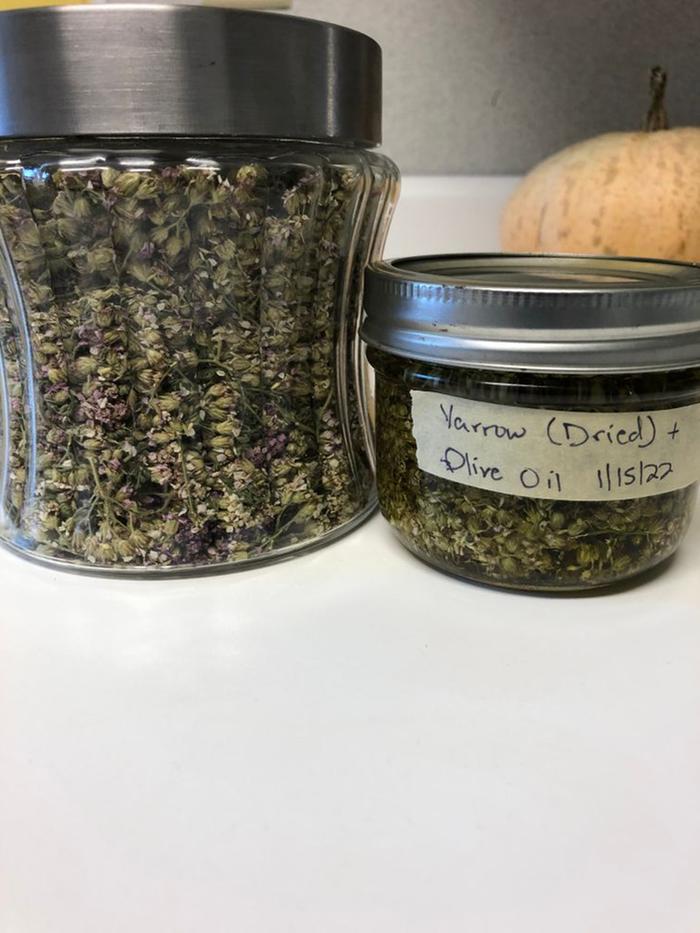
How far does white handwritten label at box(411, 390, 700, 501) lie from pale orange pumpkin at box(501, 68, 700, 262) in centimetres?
39

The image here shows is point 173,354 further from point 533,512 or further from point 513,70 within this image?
point 513,70

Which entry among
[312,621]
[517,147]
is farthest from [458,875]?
[517,147]

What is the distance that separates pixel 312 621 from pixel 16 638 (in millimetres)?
157

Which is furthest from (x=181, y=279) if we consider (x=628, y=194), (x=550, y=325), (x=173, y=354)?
(x=628, y=194)

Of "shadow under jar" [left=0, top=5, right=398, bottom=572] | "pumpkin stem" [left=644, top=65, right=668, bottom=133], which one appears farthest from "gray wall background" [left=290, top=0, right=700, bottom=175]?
"shadow under jar" [left=0, top=5, right=398, bottom=572]

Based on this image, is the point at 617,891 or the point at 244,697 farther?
the point at 244,697

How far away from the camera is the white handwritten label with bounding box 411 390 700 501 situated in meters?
0.41

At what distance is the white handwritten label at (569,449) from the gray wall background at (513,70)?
1.77 ft

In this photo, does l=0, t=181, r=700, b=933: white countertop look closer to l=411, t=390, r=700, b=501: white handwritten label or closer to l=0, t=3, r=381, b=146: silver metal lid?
l=411, t=390, r=700, b=501: white handwritten label

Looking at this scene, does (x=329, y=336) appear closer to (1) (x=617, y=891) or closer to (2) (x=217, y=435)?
(2) (x=217, y=435)

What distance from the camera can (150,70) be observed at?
387 mm

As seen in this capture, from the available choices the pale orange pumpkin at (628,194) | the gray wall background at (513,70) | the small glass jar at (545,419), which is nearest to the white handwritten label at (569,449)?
the small glass jar at (545,419)

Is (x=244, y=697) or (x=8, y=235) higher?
(x=8, y=235)

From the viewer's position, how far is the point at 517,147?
881 millimetres
